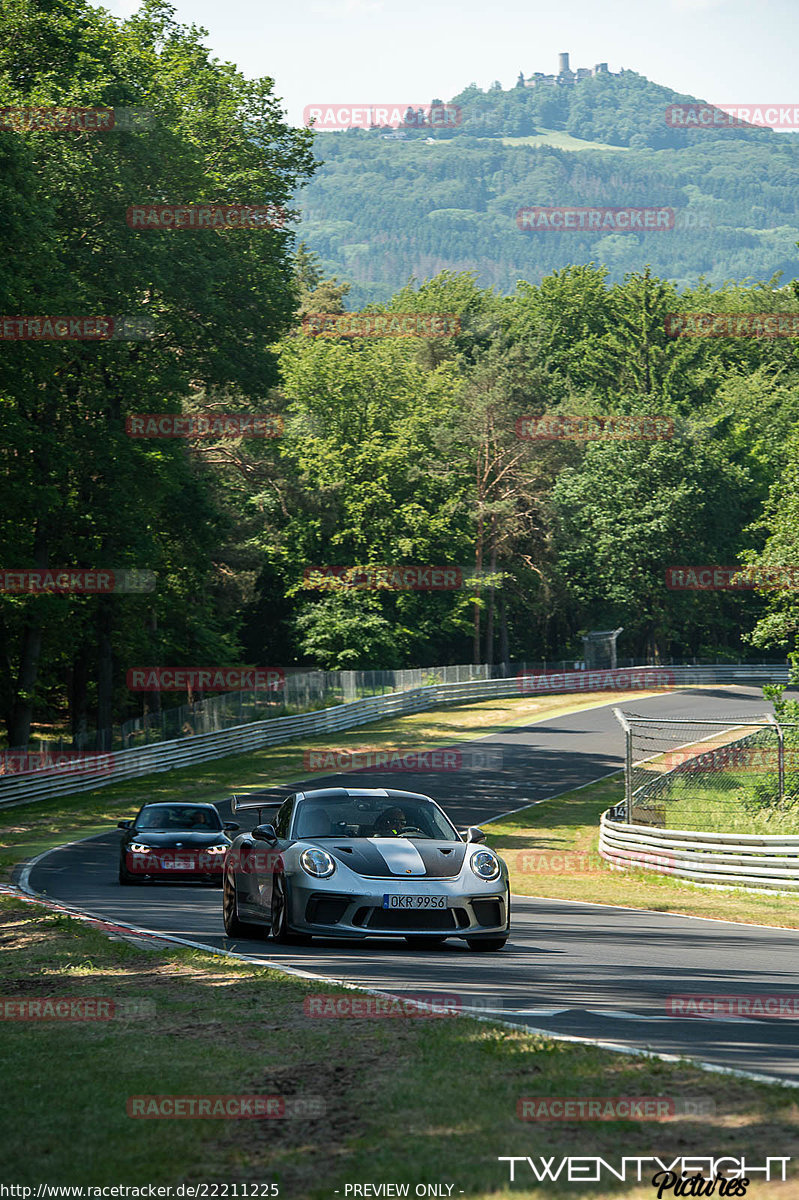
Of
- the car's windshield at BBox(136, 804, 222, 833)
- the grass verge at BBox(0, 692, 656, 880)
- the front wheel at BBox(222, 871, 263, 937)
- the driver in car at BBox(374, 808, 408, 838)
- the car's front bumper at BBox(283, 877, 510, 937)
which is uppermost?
the driver in car at BBox(374, 808, 408, 838)

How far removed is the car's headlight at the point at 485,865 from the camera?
460 inches

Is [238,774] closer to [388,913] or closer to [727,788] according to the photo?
[727,788]

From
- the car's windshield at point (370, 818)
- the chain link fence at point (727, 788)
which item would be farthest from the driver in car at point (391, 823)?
the chain link fence at point (727, 788)

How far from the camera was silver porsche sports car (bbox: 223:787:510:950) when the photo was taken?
11289 millimetres

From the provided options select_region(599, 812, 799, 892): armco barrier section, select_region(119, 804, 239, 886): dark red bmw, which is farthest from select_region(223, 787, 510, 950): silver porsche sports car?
select_region(599, 812, 799, 892): armco barrier section

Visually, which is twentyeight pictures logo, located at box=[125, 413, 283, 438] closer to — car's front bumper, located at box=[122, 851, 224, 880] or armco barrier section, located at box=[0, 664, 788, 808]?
armco barrier section, located at box=[0, 664, 788, 808]

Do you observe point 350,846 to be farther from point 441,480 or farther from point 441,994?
point 441,480

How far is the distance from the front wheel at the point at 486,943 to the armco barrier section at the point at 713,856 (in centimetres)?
930

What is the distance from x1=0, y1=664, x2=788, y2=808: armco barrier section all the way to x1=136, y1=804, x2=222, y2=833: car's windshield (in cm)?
1753

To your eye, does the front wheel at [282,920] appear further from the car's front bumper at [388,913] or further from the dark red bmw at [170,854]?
the dark red bmw at [170,854]

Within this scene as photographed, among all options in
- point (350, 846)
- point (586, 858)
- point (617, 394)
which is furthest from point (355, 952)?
point (617, 394)

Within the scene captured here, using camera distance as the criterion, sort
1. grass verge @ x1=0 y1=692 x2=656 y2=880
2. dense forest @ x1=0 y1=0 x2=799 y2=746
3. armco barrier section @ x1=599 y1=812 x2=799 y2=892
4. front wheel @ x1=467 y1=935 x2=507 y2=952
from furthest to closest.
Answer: dense forest @ x1=0 y1=0 x2=799 y2=746, grass verge @ x1=0 y1=692 x2=656 y2=880, armco barrier section @ x1=599 y1=812 x2=799 y2=892, front wheel @ x1=467 y1=935 x2=507 y2=952

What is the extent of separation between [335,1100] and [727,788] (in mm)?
19437

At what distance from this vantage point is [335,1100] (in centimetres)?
598
